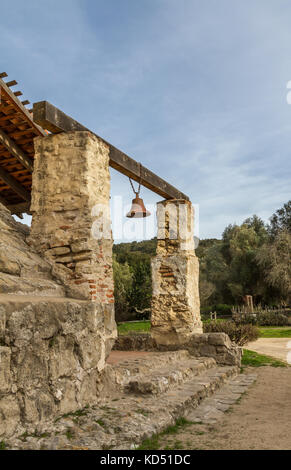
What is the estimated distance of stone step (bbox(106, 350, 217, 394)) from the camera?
4305 mm

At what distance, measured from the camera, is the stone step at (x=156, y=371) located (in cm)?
430

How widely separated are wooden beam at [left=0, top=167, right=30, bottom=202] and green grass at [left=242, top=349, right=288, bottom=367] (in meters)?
6.48

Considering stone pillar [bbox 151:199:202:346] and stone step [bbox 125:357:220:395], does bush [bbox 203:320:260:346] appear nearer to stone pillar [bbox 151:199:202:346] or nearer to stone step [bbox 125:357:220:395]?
stone pillar [bbox 151:199:202:346]

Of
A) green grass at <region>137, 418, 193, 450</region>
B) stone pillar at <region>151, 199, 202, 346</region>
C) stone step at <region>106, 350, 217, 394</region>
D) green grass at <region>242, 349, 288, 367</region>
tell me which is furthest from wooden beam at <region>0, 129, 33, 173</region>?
green grass at <region>242, 349, 288, 367</region>

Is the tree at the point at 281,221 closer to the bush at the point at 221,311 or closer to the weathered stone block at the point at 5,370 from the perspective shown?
the bush at the point at 221,311

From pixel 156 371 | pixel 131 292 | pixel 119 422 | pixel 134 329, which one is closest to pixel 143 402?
pixel 119 422

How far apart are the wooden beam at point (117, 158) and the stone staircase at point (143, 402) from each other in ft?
9.93

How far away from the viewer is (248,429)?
3.74m

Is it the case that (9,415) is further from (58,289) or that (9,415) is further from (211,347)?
(211,347)

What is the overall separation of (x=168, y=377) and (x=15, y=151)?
5.62m

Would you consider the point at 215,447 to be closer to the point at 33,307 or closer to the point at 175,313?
the point at 33,307

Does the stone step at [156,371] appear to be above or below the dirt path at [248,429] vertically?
above

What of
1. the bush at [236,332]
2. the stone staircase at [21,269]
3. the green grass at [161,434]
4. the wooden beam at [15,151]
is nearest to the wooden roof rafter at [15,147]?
the wooden beam at [15,151]
